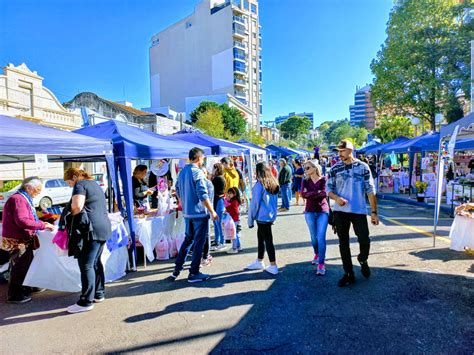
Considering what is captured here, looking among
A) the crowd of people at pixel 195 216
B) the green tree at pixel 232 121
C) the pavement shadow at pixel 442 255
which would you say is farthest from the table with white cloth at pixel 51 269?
the green tree at pixel 232 121

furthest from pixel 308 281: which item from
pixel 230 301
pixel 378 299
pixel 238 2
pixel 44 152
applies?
pixel 238 2

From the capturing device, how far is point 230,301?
3717mm

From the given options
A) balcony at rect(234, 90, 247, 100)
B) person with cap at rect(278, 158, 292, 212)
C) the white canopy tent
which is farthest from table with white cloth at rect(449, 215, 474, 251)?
balcony at rect(234, 90, 247, 100)

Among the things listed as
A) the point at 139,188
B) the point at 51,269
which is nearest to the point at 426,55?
the point at 139,188

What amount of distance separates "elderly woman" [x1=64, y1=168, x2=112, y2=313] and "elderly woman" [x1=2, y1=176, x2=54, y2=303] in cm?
78

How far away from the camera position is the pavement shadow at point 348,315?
2.79 m

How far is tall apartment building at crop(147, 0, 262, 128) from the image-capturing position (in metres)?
65.2

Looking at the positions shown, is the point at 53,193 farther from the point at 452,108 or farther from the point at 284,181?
the point at 452,108

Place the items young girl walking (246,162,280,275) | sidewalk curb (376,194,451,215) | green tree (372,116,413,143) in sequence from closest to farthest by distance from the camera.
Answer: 1. young girl walking (246,162,280,275)
2. sidewalk curb (376,194,451,215)
3. green tree (372,116,413,143)

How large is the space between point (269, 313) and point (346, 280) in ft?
4.25

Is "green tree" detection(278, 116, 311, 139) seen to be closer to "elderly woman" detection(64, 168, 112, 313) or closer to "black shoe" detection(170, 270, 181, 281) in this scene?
"black shoe" detection(170, 270, 181, 281)

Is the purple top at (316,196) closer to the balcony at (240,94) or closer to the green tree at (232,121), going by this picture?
the green tree at (232,121)

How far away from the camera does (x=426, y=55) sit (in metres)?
20.4

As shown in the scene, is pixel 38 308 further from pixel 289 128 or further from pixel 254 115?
pixel 289 128
